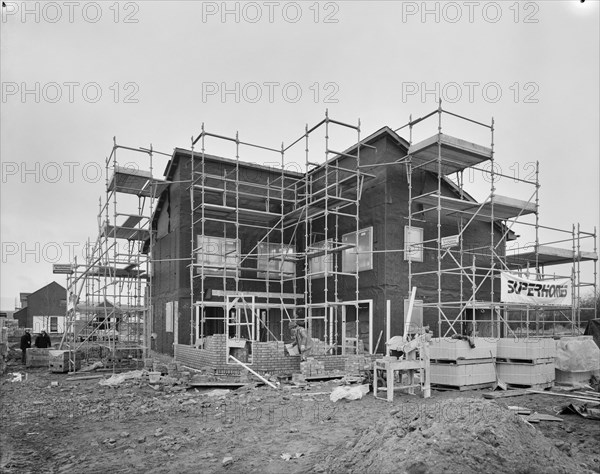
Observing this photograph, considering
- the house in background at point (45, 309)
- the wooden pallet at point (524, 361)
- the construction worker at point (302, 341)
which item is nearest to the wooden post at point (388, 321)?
the construction worker at point (302, 341)

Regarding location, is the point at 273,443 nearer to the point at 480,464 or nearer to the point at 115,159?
the point at 480,464

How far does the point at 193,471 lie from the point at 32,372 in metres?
15.1

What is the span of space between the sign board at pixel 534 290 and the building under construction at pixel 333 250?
0.33 feet

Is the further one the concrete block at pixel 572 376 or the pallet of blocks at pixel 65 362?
the pallet of blocks at pixel 65 362

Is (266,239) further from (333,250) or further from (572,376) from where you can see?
(572,376)

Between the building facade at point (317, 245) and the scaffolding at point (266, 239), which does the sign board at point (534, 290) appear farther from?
the scaffolding at point (266, 239)

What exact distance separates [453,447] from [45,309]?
222ft

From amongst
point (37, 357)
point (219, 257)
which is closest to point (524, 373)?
point (219, 257)

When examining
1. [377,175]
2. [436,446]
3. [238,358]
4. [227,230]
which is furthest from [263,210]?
[436,446]

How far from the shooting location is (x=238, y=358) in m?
16.9

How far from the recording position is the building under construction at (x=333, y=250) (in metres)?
19.5

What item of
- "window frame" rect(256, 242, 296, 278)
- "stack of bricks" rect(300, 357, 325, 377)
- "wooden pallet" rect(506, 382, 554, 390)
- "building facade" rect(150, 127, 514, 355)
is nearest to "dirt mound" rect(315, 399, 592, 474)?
"wooden pallet" rect(506, 382, 554, 390)

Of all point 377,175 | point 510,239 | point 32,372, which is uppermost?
point 377,175

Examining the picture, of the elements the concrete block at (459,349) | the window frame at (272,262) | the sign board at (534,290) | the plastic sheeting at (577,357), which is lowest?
the plastic sheeting at (577,357)
